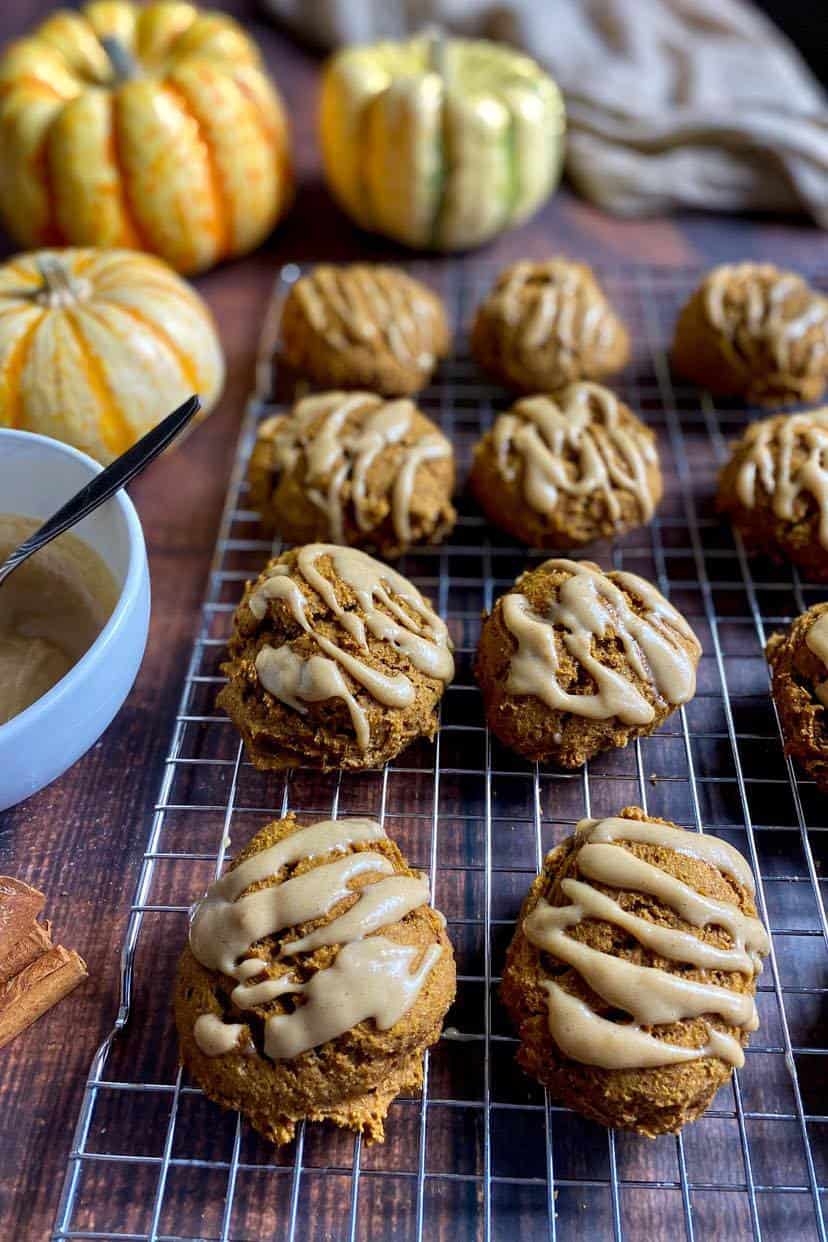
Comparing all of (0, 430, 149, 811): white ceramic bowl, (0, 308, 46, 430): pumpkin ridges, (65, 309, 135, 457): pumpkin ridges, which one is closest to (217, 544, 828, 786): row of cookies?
(0, 430, 149, 811): white ceramic bowl

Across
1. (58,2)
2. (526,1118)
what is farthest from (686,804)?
(58,2)

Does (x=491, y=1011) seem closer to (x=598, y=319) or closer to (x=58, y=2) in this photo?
(x=598, y=319)

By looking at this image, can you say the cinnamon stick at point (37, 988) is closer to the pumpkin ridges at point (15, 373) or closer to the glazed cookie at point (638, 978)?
the glazed cookie at point (638, 978)

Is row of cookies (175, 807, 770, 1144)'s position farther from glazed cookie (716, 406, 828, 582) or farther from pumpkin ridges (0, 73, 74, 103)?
pumpkin ridges (0, 73, 74, 103)

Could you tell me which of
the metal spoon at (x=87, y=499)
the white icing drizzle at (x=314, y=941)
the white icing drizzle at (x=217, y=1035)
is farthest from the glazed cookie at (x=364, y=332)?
the white icing drizzle at (x=217, y=1035)

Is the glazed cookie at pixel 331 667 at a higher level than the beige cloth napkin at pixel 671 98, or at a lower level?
lower

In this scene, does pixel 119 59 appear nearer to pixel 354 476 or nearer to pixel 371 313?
pixel 371 313
